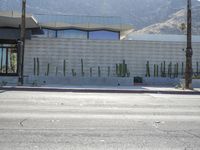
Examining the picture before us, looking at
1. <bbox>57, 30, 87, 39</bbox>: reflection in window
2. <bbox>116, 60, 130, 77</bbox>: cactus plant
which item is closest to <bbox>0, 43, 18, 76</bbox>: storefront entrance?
<bbox>57, 30, 87, 39</bbox>: reflection in window

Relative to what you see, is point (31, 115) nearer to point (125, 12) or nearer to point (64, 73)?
point (64, 73)

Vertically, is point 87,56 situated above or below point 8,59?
above

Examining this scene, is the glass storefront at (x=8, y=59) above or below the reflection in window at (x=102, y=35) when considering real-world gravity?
below

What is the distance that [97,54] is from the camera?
36.8m

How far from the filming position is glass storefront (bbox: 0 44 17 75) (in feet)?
120

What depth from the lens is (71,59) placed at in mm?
Result: 36562

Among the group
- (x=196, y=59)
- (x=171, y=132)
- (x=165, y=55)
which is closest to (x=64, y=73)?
(x=165, y=55)

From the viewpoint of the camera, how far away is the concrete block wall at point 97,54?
3631 centimetres

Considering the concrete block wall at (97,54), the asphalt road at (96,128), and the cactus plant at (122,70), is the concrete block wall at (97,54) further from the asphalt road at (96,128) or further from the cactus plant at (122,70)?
the asphalt road at (96,128)

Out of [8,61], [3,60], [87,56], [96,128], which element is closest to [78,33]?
[87,56]

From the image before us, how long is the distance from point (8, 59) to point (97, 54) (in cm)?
738

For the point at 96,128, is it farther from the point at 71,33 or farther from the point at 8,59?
the point at 71,33

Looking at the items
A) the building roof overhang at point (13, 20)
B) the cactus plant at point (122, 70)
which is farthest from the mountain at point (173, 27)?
the building roof overhang at point (13, 20)

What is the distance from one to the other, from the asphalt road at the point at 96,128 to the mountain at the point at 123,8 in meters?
94.8
